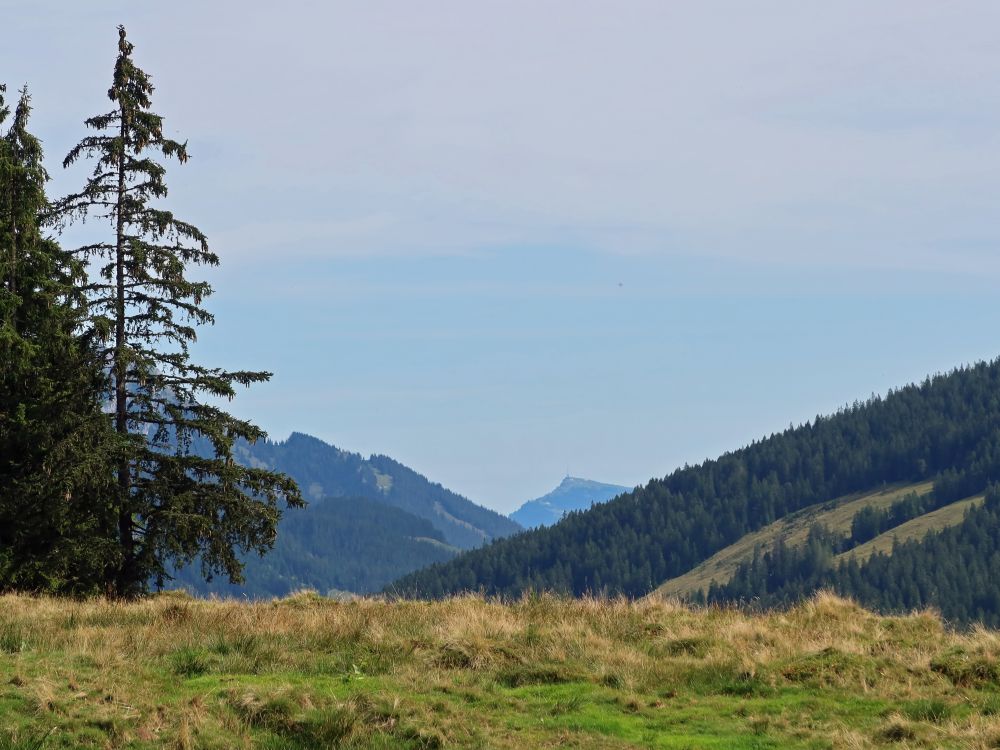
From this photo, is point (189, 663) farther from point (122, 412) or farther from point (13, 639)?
point (122, 412)

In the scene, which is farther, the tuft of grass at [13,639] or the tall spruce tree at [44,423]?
the tall spruce tree at [44,423]

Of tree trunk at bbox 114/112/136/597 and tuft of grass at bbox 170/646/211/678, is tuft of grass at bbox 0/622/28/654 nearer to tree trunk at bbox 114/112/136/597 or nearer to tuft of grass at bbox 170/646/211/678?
tuft of grass at bbox 170/646/211/678

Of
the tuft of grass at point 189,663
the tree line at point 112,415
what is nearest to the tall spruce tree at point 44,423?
the tree line at point 112,415

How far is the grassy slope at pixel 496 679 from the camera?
10.8m

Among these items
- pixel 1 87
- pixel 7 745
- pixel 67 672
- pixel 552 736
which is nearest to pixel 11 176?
pixel 1 87

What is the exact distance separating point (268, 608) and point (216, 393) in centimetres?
964

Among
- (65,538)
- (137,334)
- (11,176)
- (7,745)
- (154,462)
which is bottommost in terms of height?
(7,745)

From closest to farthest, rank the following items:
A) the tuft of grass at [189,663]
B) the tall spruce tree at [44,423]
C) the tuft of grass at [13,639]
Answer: the tuft of grass at [189,663], the tuft of grass at [13,639], the tall spruce tree at [44,423]

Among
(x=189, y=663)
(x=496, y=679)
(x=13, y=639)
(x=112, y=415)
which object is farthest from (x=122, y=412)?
(x=496, y=679)

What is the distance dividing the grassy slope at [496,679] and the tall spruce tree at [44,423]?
7725 mm

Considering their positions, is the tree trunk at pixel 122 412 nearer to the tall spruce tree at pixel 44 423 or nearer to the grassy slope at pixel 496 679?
the tall spruce tree at pixel 44 423

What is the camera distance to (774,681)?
13.0 metres

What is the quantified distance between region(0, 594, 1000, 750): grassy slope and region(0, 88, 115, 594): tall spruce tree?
7.73 meters

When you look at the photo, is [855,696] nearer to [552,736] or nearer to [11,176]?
Result: [552,736]
